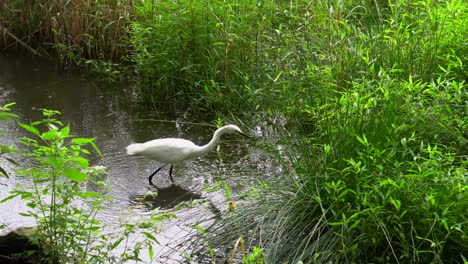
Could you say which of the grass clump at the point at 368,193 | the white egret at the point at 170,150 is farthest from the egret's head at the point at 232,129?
the grass clump at the point at 368,193

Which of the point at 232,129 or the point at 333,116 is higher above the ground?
the point at 333,116

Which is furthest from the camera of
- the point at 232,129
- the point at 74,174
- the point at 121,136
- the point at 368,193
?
the point at 121,136

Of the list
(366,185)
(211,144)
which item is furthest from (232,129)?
(366,185)

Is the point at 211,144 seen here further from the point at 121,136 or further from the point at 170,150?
the point at 121,136

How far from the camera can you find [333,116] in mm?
4613

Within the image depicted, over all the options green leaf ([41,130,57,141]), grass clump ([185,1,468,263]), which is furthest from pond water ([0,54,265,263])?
green leaf ([41,130,57,141])

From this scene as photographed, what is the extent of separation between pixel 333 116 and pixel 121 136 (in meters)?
2.67

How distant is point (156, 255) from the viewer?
14.7 ft

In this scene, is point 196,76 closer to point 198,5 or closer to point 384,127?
point 198,5

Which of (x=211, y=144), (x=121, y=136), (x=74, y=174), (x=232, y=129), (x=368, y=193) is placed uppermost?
(x=74, y=174)

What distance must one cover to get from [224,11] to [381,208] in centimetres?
348

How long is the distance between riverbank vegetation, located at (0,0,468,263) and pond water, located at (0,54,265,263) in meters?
0.33

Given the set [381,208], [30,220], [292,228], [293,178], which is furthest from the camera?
[30,220]

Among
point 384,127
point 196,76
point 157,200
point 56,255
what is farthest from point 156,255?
point 196,76
